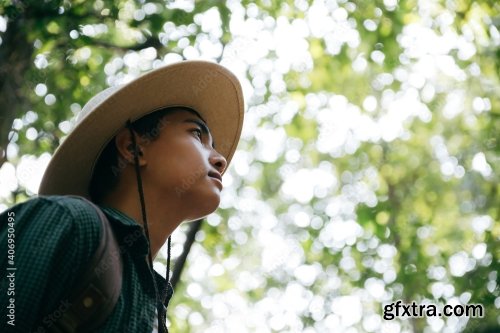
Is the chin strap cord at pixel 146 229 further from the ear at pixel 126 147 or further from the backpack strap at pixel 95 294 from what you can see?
the backpack strap at pixel 95 294

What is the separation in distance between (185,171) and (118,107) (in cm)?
35

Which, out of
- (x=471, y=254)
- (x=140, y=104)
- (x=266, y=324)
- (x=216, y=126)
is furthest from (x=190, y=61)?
(x=266, y=324)

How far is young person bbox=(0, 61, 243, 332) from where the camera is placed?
67.6 inches

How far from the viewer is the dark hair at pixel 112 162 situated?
2586 mm

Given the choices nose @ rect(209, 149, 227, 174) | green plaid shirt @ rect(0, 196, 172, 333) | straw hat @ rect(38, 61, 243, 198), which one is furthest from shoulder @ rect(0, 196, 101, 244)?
nose @ rect(209, 149, 227, 174)

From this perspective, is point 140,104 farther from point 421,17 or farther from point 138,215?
point 421,17

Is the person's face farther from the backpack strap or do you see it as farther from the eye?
the backpack strap

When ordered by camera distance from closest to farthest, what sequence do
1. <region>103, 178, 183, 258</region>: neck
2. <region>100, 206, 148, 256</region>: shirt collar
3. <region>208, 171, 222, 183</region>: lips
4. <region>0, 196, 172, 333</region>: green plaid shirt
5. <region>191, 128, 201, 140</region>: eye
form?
<region>0, 196, 172, 333</region>: green plaid shirt
<region>100, 206, 148, 256</region>: shirt collar
<region>103, 178, 183, 258</region>: neck
<region>208, 171, 222, 183</region>: lips
<region>191, 128, 201, 140</region>: eye

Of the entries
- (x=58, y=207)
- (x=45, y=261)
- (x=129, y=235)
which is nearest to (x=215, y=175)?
(x=129, y=235)

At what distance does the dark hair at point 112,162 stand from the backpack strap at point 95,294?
768 millimetres

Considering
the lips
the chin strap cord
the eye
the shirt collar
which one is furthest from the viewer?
the eye

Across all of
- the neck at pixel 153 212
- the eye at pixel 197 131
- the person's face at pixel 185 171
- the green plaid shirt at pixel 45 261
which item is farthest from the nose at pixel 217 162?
the green plaid shirt at pixel 45 261

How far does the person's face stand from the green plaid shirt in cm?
57

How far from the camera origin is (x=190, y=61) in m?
2.72
